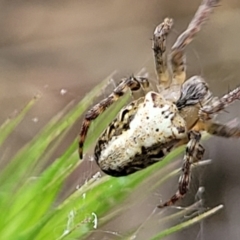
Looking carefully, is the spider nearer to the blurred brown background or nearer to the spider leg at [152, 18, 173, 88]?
the spider leg at [152, 18, 173, 88]

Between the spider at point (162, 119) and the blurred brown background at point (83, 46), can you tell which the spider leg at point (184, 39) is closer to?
the spider at point (162, 119)

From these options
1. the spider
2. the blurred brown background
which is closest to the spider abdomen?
the spider

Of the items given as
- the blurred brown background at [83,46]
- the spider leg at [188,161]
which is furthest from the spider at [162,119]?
the blurred brown background at [83,46]

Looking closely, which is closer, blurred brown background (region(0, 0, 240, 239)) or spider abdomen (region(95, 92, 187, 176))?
spider abdomen (region(95, 92, 187, 176))

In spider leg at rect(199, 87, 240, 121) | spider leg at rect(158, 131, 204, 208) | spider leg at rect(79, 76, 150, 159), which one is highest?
spider leg at rect(79, 76, 150, 159)

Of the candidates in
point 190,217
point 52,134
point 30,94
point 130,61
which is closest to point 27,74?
point 30,94

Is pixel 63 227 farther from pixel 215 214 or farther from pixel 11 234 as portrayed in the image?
pixel 215 214
